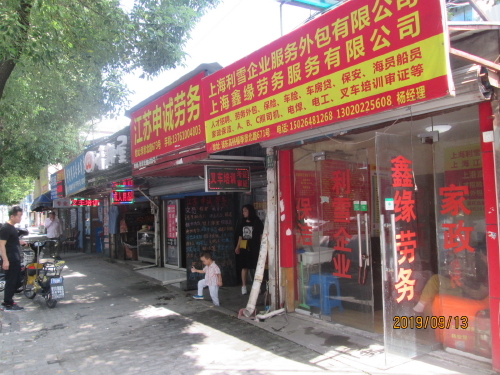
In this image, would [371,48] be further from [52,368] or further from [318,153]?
[52,368]

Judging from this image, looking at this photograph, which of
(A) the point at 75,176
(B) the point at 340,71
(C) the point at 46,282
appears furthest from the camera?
(A) the point at 75,176

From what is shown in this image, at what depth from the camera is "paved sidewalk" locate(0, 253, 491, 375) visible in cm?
416

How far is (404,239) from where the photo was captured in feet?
13.4

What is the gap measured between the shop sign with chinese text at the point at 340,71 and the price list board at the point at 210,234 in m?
2.84

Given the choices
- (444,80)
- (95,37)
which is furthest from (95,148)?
(444,80)

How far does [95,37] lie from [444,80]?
710 cm

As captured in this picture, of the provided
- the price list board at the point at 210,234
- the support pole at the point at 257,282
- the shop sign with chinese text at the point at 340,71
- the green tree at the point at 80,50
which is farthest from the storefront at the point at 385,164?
the green tree at the point at 80,50

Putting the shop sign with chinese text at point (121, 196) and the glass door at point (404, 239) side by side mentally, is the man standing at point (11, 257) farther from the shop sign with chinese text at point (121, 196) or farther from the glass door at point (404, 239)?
the glass door at point (404, 239)

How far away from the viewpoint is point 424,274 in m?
4.45

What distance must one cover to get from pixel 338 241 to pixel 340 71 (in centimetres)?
269

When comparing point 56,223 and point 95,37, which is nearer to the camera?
point 95,37

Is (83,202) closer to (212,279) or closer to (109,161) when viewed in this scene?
(109,161)
